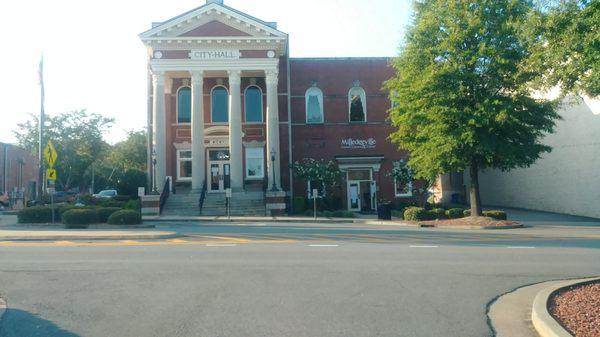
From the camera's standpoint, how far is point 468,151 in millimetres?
24719

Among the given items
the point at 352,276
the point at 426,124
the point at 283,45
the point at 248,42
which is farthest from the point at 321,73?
the point at 352,276

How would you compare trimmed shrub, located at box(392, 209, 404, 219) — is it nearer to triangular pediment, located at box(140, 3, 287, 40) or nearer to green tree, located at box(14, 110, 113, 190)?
triangular pediment, located at box(140, 3, 287, 40)

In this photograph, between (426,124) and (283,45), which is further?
(283,45)

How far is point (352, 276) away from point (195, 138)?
25833mm

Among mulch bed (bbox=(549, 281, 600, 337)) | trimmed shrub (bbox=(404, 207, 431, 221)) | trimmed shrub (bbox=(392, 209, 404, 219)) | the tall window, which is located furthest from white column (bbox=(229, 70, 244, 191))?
mulch bed (bbox=(549, 281, 600, 337))

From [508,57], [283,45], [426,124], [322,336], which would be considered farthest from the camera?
[283,45]

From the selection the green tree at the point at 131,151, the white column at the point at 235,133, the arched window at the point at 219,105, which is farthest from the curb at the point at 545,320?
the green tree at the point at 131,151

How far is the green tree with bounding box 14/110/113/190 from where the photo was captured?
47.9 meters

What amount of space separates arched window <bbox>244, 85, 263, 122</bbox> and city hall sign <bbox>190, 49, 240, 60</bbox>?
12.1ft

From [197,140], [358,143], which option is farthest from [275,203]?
[358,143]

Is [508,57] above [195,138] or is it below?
above

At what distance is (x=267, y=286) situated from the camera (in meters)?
8.55

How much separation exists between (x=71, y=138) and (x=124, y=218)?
3054cm

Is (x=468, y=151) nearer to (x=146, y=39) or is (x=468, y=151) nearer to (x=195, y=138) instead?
(x=195, y=138)
